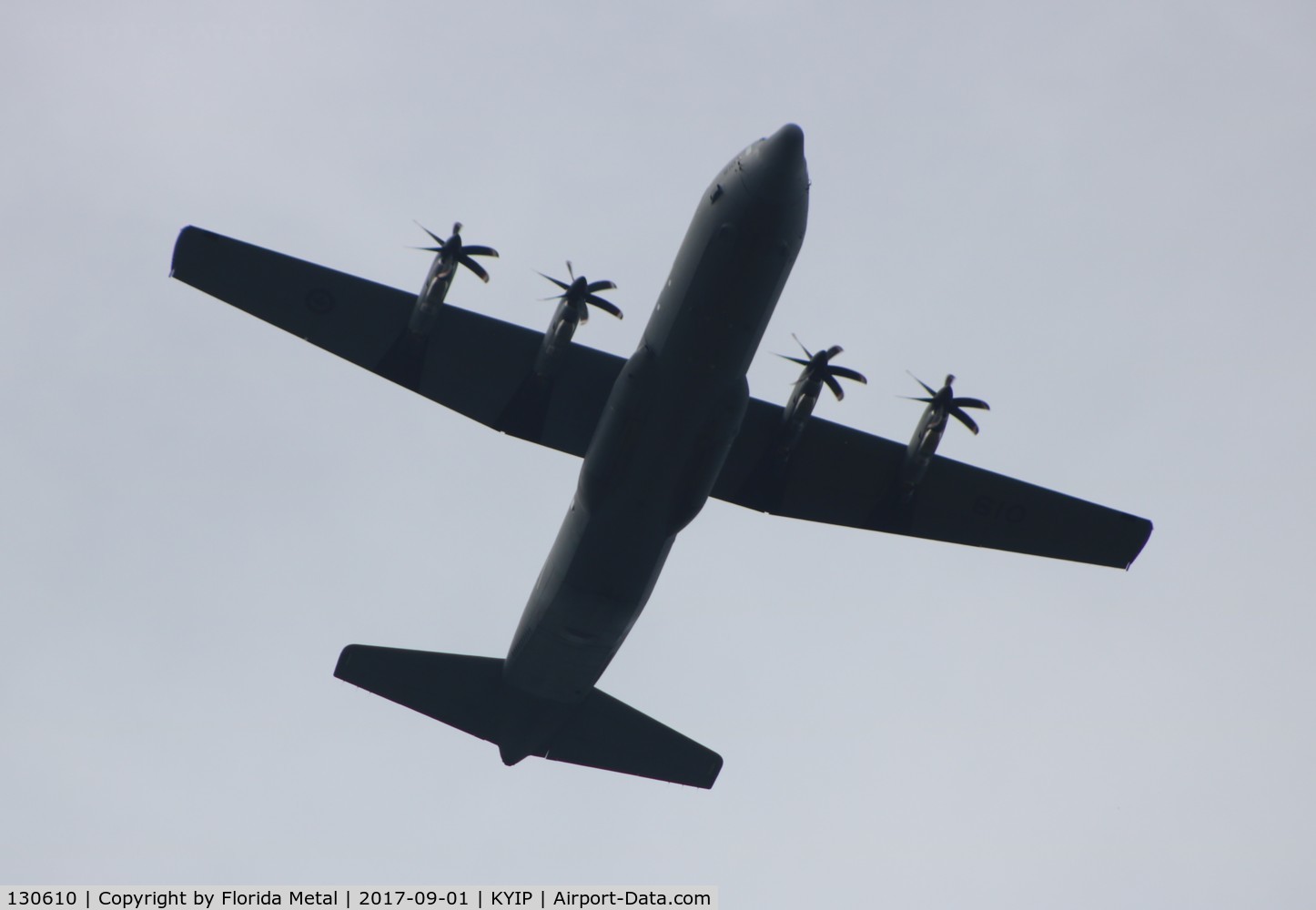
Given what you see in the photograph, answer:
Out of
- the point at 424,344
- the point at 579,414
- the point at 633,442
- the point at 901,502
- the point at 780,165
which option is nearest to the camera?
the point at 780,165

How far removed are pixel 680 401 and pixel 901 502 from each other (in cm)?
776

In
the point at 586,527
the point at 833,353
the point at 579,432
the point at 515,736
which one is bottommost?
the point at 515,736

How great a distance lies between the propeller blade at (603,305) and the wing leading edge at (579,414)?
4.92ft

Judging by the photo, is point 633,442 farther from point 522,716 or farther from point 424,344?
point 522,716

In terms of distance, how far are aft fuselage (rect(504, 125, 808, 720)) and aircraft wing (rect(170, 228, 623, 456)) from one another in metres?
2.28

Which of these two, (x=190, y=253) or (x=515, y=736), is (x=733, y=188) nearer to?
(x=190, y=253)

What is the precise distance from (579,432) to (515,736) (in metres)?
7.71

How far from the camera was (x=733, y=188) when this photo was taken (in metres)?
25.2

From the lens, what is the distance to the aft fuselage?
25.0m

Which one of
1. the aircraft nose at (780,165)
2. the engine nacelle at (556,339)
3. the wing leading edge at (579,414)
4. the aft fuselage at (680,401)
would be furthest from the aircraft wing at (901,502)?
the aircraft nose at (780,165)

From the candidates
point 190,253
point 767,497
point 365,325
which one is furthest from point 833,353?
point 190,253

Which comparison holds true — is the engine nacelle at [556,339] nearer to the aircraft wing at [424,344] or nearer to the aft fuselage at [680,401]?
the aircraft wing at [424,344]

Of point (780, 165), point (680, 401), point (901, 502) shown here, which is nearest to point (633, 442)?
point (680, 401)

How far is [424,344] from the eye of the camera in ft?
94.4
